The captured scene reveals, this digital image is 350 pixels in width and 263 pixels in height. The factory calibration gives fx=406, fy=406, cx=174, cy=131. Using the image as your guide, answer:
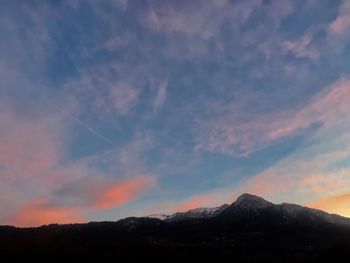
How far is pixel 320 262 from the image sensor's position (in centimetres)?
18800

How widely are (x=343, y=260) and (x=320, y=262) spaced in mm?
24199

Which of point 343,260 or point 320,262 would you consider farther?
point 320,262

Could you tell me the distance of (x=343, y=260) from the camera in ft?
542
